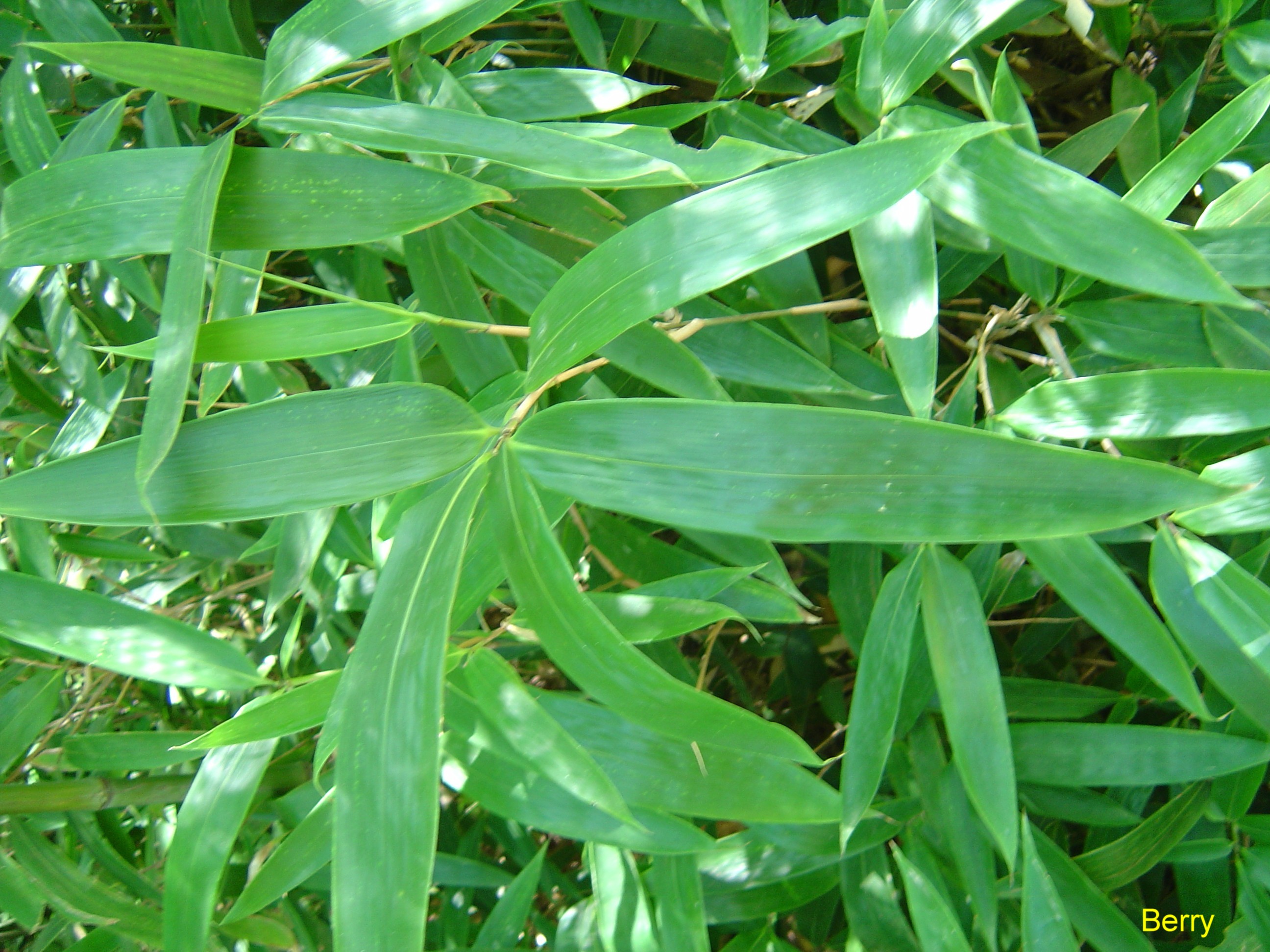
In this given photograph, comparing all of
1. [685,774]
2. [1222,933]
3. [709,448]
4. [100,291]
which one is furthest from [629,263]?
[1222,933]

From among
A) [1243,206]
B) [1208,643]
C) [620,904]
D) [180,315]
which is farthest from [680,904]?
[1243,206]

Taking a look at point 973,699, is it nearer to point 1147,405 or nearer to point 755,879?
point 1147,405

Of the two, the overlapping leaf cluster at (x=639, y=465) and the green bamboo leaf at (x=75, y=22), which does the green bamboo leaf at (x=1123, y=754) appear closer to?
the overlapping leaf cluster at (x=639, y=465)

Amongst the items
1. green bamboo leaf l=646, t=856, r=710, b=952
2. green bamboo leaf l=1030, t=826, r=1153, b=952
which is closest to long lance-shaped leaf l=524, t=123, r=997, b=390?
green bamboo leaf l=646, t=856, r=710, b=952

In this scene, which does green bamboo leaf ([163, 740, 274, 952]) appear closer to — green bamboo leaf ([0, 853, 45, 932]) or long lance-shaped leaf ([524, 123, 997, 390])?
green bamboo leaf ([0, 853, 45, 932])

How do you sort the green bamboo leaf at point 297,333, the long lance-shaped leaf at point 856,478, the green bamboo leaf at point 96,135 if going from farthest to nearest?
the green bamboo leaf at point 96,135
the green bamboo leaf at point 297,333
the long lance-shaped leaf at point 856,478

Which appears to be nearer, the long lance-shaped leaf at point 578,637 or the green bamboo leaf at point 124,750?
the long lance-shaped leaf at point 578,637

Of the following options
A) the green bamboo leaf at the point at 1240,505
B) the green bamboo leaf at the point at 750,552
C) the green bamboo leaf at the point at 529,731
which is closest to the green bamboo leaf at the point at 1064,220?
the green bamboo leaf at the point at 1240,505
